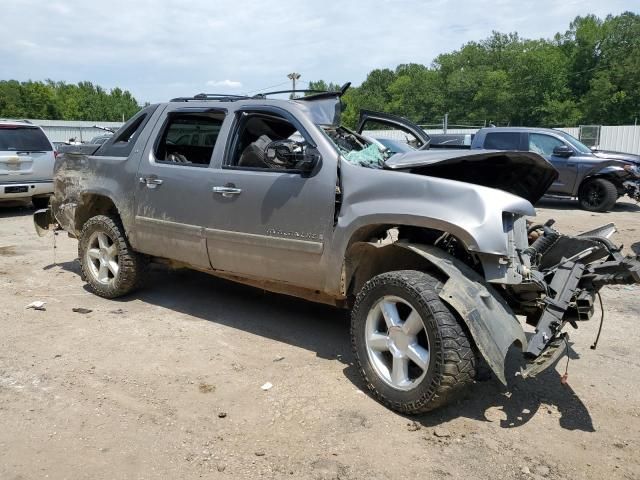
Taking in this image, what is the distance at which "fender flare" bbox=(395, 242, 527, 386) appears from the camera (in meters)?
3.14

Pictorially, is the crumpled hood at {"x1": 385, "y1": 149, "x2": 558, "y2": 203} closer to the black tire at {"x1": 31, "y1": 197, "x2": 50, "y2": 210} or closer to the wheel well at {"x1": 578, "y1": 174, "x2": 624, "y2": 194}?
the wheel well at {"x1": 578, "y1": 174, "x2": 624, "y2": 194}

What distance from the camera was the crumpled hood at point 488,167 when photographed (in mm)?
3795

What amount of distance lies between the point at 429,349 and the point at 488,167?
1637mm

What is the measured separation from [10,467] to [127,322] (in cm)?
231

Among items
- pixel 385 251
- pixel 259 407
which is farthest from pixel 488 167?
pixel 259 407

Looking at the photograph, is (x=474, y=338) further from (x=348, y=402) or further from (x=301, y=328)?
(x=301, y=328)

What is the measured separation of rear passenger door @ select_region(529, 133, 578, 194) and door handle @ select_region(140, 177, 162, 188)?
1006 centimetres

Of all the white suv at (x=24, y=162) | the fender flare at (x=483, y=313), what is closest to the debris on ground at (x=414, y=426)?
the fender flare at (x=483, y=313)

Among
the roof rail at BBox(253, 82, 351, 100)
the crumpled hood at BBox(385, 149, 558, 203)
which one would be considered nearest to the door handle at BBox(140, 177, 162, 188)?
the roof rail at BBox(253, 82, 351, 100)

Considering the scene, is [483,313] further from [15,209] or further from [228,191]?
[15,209]

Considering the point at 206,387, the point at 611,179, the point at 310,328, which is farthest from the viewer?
the point at 611,179

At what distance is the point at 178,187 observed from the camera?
197 inches

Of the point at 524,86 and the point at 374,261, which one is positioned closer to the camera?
the point at 374,261

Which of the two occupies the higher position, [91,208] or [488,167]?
[488,167]
